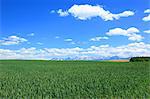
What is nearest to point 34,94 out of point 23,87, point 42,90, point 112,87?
point 42,90

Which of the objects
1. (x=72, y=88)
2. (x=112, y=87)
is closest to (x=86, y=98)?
(x=72, y=88)

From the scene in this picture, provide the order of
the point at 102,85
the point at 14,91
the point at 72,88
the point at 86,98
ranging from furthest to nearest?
the point at 102,85, the point at 72,88, the point at 14,91, the point at 86,98

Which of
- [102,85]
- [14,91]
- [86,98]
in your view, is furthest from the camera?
[102,85]

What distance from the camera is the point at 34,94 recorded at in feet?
39.9

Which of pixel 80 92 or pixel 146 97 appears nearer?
pixel 146 97

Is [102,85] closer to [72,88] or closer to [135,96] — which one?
[72,88]

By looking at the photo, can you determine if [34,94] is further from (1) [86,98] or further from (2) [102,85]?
(2) [102,85]

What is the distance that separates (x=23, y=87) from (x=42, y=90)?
1322mm

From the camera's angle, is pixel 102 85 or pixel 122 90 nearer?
pixel 122 90

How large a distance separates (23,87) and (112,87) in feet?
13.9

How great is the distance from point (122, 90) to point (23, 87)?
181 inches

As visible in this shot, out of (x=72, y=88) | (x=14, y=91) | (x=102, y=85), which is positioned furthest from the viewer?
(x=102, y=85)

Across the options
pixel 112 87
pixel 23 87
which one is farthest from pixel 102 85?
pixel 23 87

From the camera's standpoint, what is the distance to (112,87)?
555 inches
